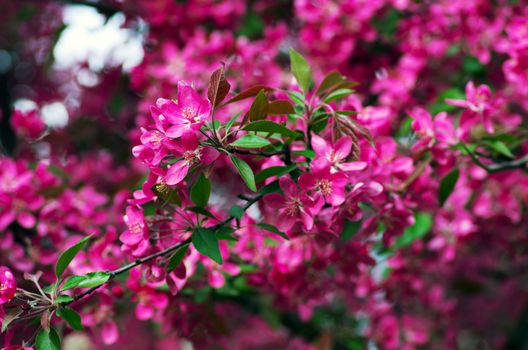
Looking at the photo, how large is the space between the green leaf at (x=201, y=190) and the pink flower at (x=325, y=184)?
173 millimetres

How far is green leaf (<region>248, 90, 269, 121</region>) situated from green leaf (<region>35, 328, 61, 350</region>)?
1.70ft

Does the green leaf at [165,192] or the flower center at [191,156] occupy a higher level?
the flower center at [191,156]

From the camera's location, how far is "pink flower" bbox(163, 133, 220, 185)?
1.03 meters

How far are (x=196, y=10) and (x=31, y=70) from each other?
1.28m

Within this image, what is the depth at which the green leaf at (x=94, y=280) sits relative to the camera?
1076 millimetres

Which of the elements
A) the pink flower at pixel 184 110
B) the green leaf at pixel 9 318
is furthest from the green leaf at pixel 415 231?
the green leaf at pixel 9 318

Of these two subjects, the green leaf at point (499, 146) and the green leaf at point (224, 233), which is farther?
the green leaf at point (499, 146)

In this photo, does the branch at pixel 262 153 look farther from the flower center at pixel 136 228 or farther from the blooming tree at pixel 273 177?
the flower center at pixel 136 228

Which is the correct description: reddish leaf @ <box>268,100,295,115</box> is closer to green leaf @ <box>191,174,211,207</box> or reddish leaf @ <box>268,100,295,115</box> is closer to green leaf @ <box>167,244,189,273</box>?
green leaf @ <box>191,174,211,207</box>

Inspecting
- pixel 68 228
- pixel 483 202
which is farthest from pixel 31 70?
pixel 483 202

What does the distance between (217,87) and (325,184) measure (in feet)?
0.87

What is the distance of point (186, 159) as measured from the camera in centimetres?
103

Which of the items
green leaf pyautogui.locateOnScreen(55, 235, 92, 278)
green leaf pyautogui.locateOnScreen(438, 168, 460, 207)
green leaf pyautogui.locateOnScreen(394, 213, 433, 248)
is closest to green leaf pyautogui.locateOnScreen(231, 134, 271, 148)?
green leaf pyautogui.locateOnScreen(55, 235, 92, 278)

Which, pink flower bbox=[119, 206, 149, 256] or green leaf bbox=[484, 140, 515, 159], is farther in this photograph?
green leaf bbox=[484, 140, 515, 159]
